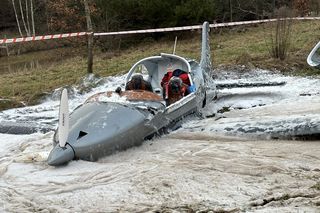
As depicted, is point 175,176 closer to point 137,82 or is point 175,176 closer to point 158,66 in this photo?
point 137,82

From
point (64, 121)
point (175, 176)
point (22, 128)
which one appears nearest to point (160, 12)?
point (22, 128)

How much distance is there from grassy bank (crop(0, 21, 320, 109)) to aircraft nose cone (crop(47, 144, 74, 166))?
5.94 meters

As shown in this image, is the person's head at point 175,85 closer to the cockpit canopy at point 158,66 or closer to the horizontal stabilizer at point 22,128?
the cockpit canopy at point 158,66

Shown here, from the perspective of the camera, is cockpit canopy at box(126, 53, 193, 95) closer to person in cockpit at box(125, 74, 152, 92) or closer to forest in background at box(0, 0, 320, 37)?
person in cockpit at box(125, 74, 152, 92)

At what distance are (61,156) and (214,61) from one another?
10352mm

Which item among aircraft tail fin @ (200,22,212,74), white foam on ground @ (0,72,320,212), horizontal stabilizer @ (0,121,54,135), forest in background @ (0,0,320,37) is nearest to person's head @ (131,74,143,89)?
white foam on ground @ (0,72,320,212)

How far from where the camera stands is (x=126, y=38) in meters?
25.5

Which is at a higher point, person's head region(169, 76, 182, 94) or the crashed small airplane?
person's head region(169, 76, 182, 94)

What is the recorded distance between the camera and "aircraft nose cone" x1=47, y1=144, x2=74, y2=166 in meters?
6.57

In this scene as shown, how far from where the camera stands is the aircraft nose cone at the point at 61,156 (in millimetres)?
6566

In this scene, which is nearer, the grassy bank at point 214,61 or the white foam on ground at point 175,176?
the white foam on ground at point 175,176

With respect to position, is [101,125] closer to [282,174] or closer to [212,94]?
[282,174]

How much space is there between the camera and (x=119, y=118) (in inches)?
285

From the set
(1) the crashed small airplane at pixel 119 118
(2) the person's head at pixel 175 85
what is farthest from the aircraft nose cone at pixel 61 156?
(2) the person's head at pixel 175 85
